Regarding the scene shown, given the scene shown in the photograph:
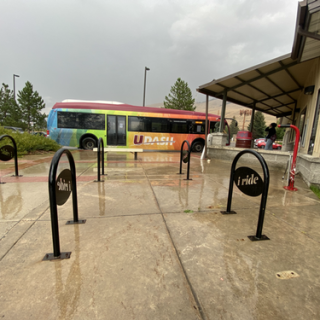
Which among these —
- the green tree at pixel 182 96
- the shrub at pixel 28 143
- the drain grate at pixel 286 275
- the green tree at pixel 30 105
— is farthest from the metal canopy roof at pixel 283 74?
the green tree at pixel 30 105

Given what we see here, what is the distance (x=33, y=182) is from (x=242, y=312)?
16.1ft

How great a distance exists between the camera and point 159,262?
6.36ft

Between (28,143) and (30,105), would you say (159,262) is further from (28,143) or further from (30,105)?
(30,105)

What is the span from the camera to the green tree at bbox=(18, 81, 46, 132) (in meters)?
34.6

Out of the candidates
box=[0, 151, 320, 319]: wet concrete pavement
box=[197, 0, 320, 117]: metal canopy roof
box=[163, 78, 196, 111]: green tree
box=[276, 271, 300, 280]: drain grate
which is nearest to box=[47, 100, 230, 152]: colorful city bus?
box=[197, 0, 320, 117]: metal canopy roof

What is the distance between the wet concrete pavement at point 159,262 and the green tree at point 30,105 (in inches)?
1522

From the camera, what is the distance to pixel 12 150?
4.92m

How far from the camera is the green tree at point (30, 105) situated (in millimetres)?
34562

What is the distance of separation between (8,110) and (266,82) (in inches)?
1813

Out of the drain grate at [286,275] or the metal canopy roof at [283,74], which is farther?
the metal canopy roof at [283,74]

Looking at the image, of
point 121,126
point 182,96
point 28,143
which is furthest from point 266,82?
point 182,96

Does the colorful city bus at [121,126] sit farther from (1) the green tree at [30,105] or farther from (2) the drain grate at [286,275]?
(1) the green tree at [30,105]

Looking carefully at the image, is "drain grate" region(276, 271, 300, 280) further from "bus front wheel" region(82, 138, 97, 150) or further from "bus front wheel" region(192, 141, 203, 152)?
"bus front wheel" region(192, 141, 203, 152)

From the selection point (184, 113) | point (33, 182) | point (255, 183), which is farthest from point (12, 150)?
point (184, 113)
